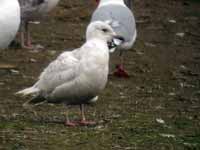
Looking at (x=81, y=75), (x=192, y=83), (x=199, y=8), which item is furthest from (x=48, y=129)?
(x=199, y=8)

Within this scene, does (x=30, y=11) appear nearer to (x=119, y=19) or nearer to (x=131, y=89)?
(x=119, y=19)

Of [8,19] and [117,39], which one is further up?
[8,19]

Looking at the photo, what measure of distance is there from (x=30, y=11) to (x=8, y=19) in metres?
3.21

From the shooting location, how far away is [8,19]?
9.19 m

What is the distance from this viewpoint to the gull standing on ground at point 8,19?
9.16 m

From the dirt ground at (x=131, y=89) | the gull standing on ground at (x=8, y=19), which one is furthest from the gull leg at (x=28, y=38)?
the gull standing on ground at (x=8, y=19)

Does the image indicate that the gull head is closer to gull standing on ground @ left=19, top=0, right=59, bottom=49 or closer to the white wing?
the white wing

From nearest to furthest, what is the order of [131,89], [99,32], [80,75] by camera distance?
[80,75], [99,32], [131,89]

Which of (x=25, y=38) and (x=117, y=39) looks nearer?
(x=117, y=39)

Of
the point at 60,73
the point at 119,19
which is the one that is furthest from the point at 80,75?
the point at 119,19

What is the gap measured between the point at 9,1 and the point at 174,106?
214 centimetres

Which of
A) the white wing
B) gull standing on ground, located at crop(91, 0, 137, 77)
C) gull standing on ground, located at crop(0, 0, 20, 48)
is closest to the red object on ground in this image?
gull standing on ground, located at crop(91, 0, 137, 77)

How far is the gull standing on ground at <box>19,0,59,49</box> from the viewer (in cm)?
1233

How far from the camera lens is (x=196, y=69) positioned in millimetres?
11430
